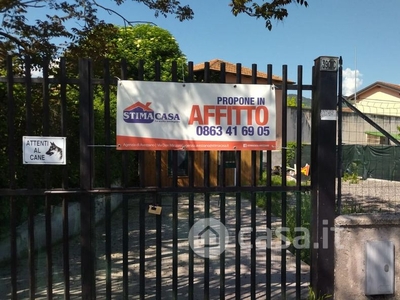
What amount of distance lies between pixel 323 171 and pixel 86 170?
93.0 inches

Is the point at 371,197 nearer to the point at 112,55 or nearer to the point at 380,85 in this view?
the point at 112,55

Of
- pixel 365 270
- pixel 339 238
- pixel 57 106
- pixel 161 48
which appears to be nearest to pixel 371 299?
pixel 365 270

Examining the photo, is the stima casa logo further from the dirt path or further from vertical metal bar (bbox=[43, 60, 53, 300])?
the dirt path

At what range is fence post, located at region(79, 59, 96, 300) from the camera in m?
3.43

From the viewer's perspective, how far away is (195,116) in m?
3.53

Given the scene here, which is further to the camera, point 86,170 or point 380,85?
point 380,85

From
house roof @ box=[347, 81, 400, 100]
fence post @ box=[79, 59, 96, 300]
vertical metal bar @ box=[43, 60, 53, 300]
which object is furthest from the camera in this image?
house roof @ box=[347, 81, 400, 100]

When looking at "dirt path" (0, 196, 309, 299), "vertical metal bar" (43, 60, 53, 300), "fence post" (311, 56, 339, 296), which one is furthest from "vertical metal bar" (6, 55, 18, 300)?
"fence post" (311, 56, 339, 296)

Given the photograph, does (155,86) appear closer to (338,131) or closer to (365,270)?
(338,131)

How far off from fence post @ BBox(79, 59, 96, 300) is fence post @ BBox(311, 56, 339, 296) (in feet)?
7.40

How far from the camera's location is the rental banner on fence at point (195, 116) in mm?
3467

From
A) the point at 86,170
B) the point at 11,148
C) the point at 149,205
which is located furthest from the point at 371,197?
the point at 11,148

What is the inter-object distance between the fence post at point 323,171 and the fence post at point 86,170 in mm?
2257

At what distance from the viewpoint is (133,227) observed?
25.7ft
